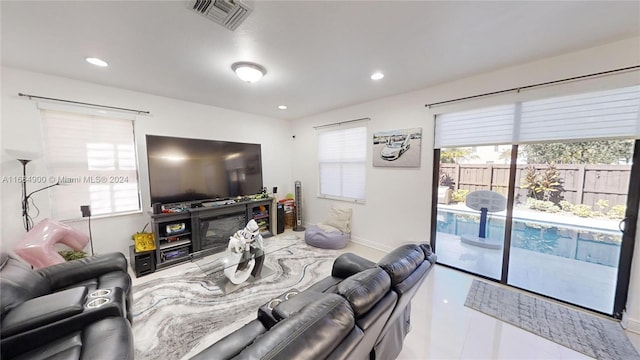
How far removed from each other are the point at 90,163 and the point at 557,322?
560 cm

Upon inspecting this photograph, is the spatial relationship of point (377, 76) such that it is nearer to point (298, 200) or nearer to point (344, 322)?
point (344, 322)

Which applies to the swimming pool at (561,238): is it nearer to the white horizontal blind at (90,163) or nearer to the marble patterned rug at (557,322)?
the marble patterned rug at (557,322)

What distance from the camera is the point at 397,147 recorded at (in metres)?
3.32

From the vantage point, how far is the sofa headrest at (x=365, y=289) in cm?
102

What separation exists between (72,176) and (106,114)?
0.91 meters

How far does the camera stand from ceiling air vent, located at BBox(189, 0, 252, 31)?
4.63 feet

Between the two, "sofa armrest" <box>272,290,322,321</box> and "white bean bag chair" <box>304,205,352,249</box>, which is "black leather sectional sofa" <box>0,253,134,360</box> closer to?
"sofa armrest" <box>272,290,322,321</box>

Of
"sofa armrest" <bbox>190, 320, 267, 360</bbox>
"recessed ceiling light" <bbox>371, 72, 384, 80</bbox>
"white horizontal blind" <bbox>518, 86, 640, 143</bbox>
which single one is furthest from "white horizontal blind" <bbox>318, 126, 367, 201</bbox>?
"sofa armrest" <bbox>190, 320, 267, 360</bbox>

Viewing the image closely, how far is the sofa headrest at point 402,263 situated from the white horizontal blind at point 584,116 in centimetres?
205

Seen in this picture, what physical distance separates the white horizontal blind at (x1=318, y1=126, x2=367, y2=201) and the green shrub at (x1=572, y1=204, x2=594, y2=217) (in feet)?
8.32

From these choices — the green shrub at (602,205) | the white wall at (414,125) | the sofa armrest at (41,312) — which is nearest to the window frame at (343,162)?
the white wall at (414,125)

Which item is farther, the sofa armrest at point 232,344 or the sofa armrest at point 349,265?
the sofa armrest at point 349,265

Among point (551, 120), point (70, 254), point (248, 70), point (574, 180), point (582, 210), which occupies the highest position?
point (248, 70)

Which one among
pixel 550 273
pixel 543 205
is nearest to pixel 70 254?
pixel 543 205
